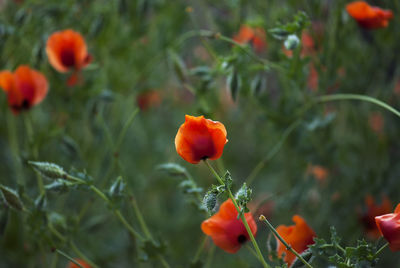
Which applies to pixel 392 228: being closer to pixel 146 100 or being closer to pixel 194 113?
pixel 194 113

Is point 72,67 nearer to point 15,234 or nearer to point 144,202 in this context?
point 15,234

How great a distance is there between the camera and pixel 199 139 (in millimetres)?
479

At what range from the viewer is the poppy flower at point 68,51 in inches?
29.4

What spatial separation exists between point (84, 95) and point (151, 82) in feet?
0.64

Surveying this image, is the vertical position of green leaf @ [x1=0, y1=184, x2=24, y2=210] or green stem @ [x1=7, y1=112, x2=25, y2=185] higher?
green leaf @ [x1=0, y1=184, x2=24, y2=210]

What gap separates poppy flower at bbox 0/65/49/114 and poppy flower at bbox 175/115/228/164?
332 millimetres

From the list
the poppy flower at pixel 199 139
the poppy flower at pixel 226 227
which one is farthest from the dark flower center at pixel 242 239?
the poppy flower at pixel 199 139

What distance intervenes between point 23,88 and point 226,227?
392 mm

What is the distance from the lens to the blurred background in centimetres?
78

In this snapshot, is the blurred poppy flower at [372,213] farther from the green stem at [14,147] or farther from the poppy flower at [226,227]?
the green stem at [14,147]

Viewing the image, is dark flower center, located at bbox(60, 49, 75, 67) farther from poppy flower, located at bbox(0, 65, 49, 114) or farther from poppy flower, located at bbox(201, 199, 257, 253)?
poppy flower, located at bbox(201, 199, 257, 253)

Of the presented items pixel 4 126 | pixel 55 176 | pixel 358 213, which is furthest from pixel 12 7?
pixel 358 213

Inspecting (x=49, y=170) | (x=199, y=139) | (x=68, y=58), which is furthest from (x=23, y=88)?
(x=199, y=139)

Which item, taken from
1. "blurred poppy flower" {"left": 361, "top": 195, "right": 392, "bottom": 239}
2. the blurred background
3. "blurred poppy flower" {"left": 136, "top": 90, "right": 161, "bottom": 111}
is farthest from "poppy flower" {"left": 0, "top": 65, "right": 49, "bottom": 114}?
"blurred poppy flower" {"left": 361, "top": 195, "right": 392, "bottom": 239}
